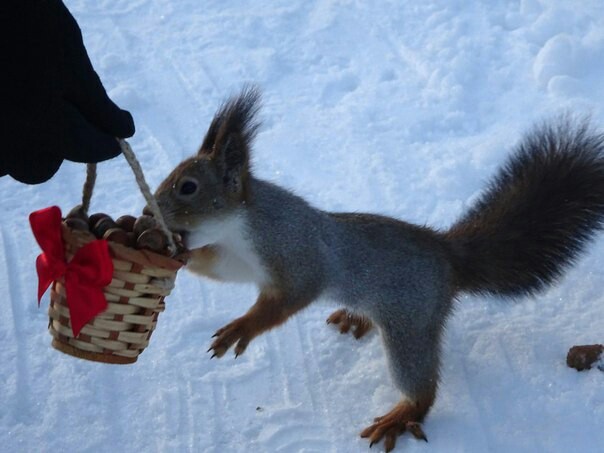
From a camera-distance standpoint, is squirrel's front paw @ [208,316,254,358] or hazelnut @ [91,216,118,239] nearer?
hazelnut @ [91,216,118,239]

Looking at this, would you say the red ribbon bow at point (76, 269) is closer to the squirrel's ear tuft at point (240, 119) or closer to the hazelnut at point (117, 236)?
the hazelnut at point (117, 236)

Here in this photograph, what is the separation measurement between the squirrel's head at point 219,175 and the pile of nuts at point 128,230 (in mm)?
233

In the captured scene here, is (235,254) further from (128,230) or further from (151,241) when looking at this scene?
(151,241)

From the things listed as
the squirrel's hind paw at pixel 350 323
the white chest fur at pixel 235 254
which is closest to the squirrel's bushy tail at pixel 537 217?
the squirrel's hind paw at pixel 350 323

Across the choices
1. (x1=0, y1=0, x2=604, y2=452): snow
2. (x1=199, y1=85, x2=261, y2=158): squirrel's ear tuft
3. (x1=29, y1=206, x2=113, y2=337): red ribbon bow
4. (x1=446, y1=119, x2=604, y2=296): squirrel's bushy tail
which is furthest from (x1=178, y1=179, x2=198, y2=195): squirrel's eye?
(x1=446, y1=119, x2=604, y2=296): squirrel's bushy tail

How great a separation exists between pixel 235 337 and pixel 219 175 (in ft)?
1.46

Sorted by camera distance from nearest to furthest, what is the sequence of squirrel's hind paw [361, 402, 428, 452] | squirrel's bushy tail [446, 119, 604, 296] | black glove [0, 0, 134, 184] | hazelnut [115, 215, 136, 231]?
black glove [0, 0, 134, 184] < hazelnut [115, 215, 136, 231] < squirrel's hind paw [361, 402, 428, 452] < squirrel's bushy tail [446, 119, 604, 296]

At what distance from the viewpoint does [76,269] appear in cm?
184

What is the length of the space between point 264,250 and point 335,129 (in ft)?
4.63

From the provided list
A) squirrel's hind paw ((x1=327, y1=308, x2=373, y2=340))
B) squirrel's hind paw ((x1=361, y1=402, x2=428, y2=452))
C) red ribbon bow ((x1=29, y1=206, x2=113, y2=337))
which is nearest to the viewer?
red ribbon bow ((x1=29, y1=206, x2=113, y2=337))

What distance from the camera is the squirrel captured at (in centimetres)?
237

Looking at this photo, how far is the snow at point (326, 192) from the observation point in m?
2.48

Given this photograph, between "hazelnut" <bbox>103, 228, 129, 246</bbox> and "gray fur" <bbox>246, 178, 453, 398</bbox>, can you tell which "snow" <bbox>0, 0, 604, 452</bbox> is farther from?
"hazelnut" <bbox>103, 228, 129, 246</bbox>

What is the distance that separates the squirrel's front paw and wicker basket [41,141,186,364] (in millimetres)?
318
